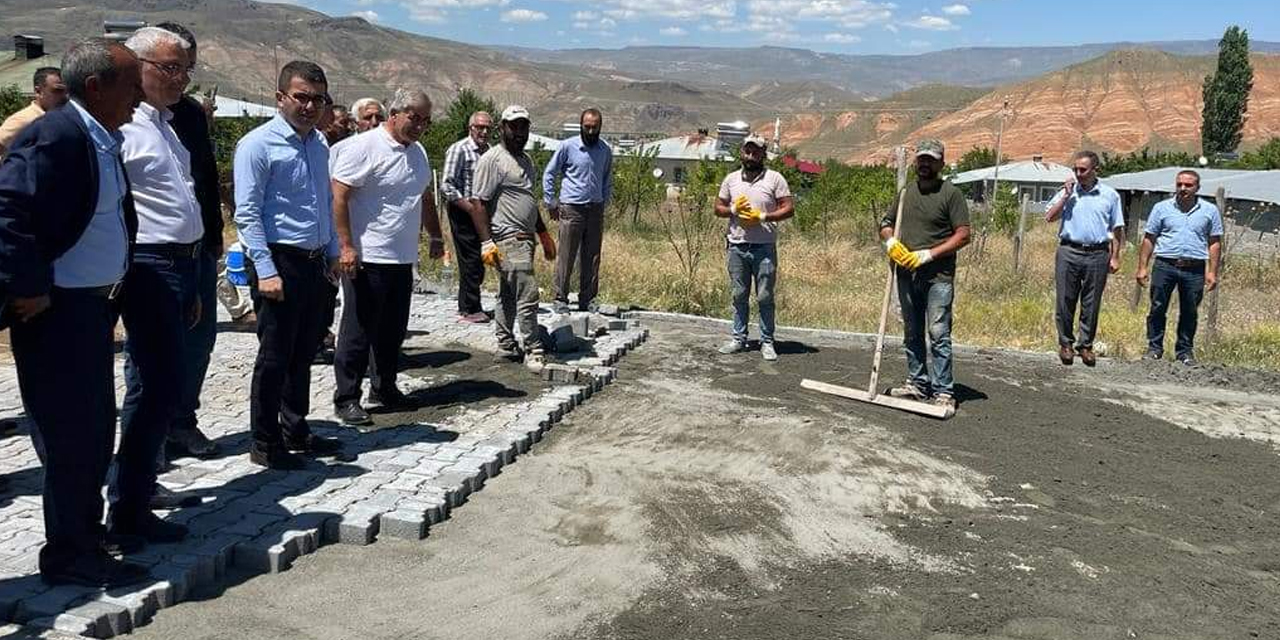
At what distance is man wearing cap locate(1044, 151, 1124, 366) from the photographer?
366 inches

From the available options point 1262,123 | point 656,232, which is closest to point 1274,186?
point 656,232

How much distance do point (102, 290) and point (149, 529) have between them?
113 cm

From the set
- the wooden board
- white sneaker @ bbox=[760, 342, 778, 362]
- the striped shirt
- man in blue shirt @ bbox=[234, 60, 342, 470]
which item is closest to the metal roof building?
white sneaker @ bbox=[760, 342, 778, 362]

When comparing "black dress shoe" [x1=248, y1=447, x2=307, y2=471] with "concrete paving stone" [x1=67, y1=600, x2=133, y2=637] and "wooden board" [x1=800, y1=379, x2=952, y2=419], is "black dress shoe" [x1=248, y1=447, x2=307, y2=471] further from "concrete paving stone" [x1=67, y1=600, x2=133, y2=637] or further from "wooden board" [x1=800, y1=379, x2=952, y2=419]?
"wooden board" [x1=800, y1=379, x2=952, y2=419]

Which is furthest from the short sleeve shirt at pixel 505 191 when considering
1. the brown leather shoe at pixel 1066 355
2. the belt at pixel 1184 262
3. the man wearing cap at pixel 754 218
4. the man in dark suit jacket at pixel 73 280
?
the belt at pixel 1184 262

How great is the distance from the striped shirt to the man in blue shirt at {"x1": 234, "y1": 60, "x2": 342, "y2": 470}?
3682 millimetres

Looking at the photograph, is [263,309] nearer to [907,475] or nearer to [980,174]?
[907,475]

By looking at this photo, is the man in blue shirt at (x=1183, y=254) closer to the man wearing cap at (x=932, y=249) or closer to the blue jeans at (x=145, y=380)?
the man wearing cap at (x=932, y=249)

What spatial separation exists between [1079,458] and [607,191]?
218 inches

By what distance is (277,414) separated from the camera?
5.39m

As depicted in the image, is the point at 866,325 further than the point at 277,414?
Yes

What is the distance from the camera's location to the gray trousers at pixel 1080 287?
934 cm

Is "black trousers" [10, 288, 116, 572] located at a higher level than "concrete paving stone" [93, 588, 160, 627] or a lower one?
higher

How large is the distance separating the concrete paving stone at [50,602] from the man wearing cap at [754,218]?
587 centimetres
